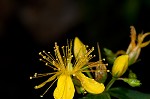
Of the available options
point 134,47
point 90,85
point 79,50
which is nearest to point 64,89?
point 90,85

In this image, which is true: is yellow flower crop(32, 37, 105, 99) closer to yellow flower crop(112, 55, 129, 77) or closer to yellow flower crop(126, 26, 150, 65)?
yellow flower crop(112, 55, 129, 77)

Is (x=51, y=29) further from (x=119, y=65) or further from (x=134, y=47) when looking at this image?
(x=119, y=65)

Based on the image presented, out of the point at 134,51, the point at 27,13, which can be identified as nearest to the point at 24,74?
the point at 27,13

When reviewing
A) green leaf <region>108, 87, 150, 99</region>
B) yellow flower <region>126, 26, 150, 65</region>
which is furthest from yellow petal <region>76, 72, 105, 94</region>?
yellow flower <region>126, 26, 150, 65</region>

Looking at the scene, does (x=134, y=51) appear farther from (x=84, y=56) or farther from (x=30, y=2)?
(x=30, y=2)

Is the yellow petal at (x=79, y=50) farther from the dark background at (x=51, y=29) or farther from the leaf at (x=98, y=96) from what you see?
the dark background at (x=51, y=29)

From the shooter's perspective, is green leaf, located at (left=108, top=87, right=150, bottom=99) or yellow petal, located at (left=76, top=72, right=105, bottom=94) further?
green leaf, located at (left=108, top=87, right=150, bottom=99)

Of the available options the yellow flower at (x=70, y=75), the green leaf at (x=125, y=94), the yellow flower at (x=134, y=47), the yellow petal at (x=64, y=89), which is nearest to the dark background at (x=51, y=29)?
the yellow flower at (x=134, y=47)

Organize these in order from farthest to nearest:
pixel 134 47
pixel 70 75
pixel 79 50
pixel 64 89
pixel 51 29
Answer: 1. pixel 51 29
2. pixel 134 47
3. pixel 79 50
4. pixel 70 75
5. pixel 64 89
